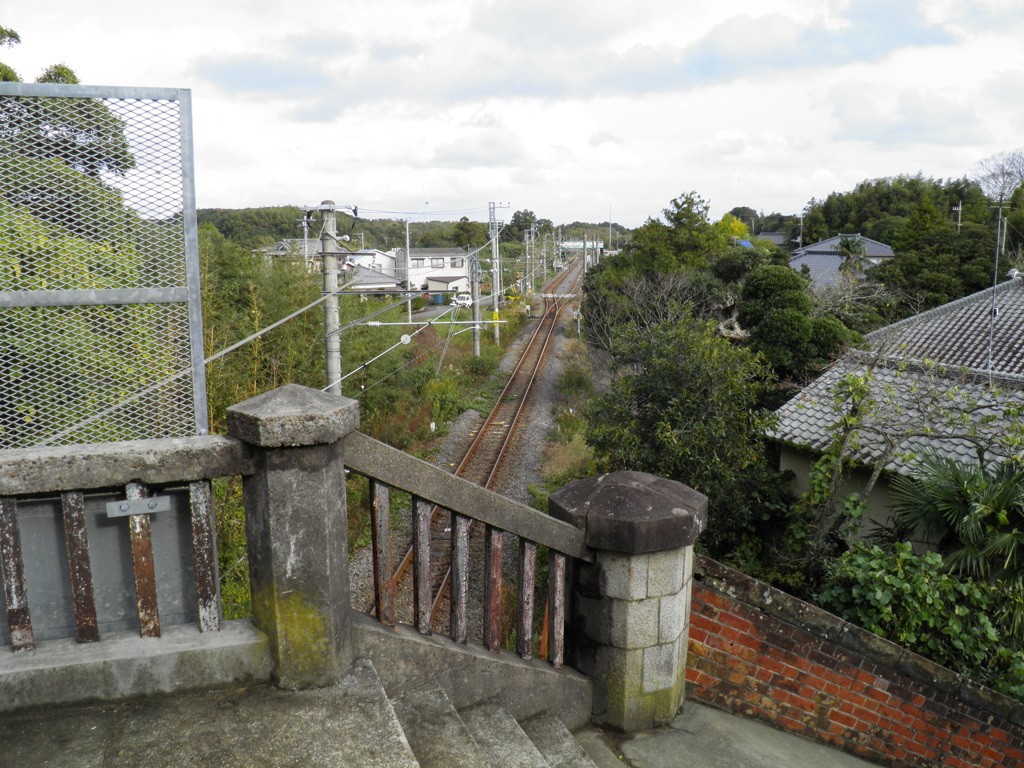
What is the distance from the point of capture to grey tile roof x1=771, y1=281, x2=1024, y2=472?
8.65m

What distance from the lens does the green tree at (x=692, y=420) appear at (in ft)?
31.4

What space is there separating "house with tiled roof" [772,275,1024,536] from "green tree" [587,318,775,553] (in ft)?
3.16

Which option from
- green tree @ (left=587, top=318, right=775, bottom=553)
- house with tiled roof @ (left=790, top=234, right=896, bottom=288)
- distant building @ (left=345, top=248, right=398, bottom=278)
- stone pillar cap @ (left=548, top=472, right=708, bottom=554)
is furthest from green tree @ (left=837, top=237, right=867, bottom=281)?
stone pillar cap @ (left=548, top=472, right=708, bottom=554)

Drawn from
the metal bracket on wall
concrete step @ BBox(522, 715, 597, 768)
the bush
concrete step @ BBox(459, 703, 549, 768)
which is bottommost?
the bush

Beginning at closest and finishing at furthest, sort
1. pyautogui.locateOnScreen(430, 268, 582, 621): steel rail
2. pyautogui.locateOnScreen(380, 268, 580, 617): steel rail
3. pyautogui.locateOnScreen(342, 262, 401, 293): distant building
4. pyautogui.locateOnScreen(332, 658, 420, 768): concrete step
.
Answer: pyautogui.locateOnScreen(332, 658, 420, 768): concrete step
pyautogui.locateOnScreen(380, 268, 580, 617): steel rail
pyautogui.locateOnScreen(430, 268, 582, 621): steel rail
pyautogui.locateOnScreen(342, 262, 401, 293): distant building

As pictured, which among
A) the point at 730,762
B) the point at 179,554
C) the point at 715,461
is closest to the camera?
the point at 179,554

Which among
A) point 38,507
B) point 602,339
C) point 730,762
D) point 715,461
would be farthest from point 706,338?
point 602,339

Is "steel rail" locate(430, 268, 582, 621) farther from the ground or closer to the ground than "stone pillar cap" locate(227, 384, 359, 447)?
closer to the ground

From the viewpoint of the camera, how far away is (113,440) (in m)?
3.04

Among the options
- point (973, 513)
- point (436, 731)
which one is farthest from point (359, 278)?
point (436, 731)

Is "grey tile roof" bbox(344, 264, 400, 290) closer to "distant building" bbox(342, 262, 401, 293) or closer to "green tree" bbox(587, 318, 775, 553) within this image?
"distant building" bbox(342, 262, 401, 293)

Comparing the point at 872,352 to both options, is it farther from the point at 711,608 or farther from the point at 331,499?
the point at 331,499

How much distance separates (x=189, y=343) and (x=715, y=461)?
7621mm

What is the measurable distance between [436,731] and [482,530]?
9341mm
